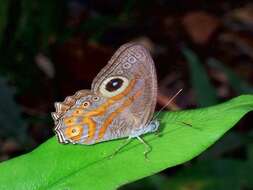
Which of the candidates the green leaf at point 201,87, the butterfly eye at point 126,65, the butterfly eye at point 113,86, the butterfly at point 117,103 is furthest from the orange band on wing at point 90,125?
the green leaf at point 201,87

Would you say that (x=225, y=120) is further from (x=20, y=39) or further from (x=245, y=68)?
(x=245, y=68)

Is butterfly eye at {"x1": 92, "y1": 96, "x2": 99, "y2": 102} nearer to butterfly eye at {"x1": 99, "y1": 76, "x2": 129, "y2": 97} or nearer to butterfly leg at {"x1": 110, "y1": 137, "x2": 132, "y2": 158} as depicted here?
butterfly eye at {"x1": 99, "y1": 76, "x2": 129, "y2": 97}

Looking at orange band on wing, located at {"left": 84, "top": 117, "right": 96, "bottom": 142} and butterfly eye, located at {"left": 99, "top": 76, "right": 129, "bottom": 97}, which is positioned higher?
butterfly eye, located at {"left": 99, "top": 76, "right": 129, "bottom": 97}

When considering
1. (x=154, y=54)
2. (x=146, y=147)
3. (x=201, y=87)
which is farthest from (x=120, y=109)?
(x=154, y=54)

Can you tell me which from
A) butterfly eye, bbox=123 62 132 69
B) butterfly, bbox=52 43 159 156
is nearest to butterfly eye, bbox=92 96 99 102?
butterfly, bbox=52 43 159 156

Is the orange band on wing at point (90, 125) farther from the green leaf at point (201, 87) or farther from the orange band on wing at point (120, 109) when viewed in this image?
the green leaf at point (201, 87)

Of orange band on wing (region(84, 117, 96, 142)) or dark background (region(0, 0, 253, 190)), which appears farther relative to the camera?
dark background (region(0, 0, 253, 190))

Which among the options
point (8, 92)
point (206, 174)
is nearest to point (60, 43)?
point (8, 92)
